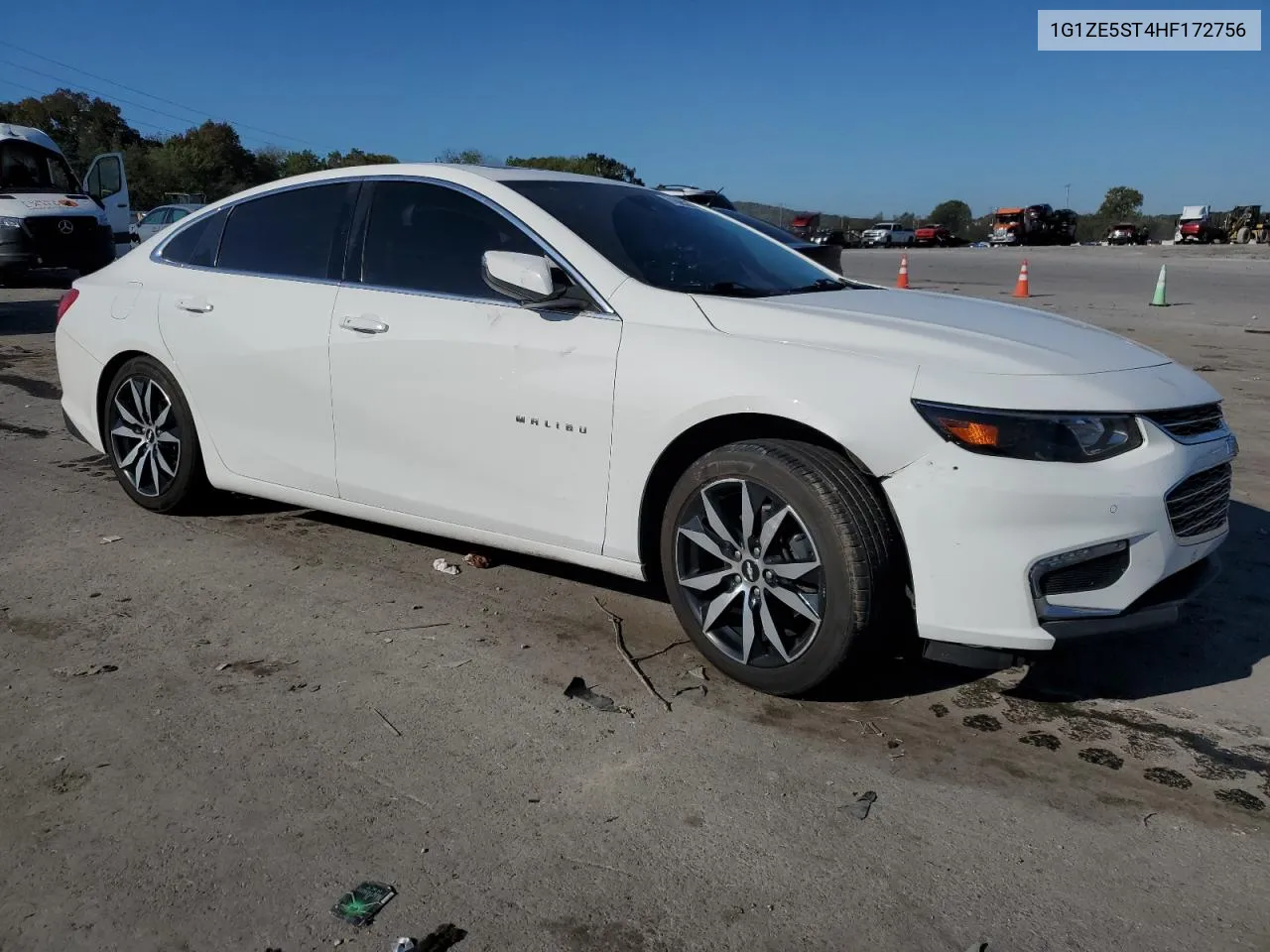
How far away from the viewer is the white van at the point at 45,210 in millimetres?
16188

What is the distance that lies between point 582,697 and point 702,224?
2.17 metres

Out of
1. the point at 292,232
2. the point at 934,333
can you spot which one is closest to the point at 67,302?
the point at 292,232

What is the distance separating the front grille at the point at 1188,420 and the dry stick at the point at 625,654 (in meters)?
1.74

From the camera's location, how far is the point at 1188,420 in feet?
10.9

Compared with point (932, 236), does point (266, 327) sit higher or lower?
higher

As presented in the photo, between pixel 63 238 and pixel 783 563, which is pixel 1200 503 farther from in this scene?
pixel 63 238

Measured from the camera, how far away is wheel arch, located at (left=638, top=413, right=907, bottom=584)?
11.0 feet

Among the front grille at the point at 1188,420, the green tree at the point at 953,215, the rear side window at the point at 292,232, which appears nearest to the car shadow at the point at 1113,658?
the front grille at the point at 1188,420

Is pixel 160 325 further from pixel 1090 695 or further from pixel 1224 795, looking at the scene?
pixel 1224 795

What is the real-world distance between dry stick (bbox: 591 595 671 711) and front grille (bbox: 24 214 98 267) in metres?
15.7

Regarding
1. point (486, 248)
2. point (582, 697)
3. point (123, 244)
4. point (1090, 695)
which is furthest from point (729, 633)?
point (123, 244)

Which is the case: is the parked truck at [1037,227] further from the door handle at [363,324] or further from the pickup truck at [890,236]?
the door handle at [363,324]

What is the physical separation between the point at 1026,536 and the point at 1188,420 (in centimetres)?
78

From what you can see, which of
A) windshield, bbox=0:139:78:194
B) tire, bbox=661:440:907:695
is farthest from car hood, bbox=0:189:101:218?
tire, bbox=661:440:907:695
